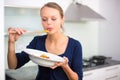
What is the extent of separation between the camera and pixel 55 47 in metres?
1.26

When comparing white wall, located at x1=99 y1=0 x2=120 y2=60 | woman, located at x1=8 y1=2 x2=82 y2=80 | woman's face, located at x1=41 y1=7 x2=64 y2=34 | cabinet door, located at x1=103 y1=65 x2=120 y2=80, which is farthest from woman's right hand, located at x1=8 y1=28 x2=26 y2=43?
white wall, located at x1=99 y1=0 x2=120 y2=60

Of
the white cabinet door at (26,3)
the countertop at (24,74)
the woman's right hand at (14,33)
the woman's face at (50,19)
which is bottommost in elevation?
the countertop at (24,74)

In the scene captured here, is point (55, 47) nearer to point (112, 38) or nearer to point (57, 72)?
point (57, 72)

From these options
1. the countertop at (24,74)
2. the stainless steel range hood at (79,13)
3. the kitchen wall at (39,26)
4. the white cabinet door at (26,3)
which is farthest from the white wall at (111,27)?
the white cabinet door at (26,3)

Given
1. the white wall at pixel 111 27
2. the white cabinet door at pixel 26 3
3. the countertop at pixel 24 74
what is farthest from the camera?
the white wall at pixel 111 27

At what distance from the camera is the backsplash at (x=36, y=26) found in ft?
7.58

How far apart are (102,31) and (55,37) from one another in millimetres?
2110

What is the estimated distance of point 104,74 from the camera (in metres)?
2.69

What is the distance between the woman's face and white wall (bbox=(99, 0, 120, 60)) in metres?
2.08

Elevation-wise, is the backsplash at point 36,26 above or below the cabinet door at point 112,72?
above

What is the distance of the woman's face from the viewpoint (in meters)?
1.17

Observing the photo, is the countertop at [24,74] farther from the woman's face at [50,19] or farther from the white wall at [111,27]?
the woman's face at [50,19]

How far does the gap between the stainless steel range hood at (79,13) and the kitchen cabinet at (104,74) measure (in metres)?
0.65

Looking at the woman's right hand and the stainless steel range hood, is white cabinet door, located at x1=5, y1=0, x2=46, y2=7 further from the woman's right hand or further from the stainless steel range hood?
the woman's right hand
